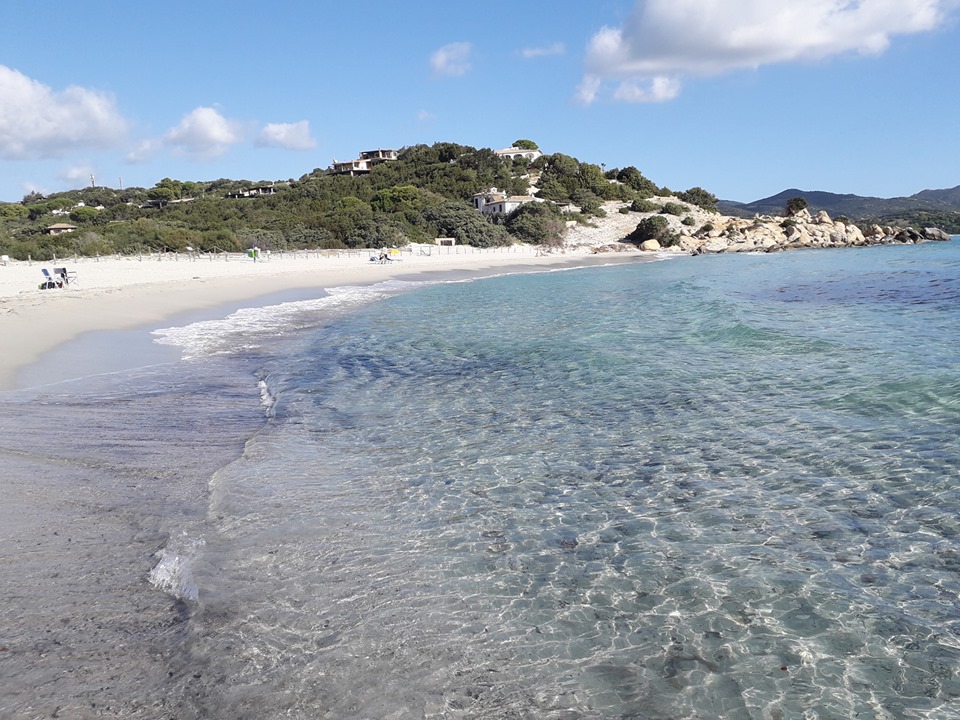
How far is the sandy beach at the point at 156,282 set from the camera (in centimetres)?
1490

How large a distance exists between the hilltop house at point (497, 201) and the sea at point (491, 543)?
59839mm

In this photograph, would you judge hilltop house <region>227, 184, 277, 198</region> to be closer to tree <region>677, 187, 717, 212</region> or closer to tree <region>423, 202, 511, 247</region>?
tree <region>423, 202, 511, 247</region>

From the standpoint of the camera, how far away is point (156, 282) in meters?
25.7

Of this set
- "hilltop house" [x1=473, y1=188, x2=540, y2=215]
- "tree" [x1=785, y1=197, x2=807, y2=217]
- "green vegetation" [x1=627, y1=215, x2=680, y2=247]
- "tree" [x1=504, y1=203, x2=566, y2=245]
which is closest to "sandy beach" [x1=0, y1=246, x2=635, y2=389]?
"tree" [x1=504, y1=203, x2=566, y2=245]

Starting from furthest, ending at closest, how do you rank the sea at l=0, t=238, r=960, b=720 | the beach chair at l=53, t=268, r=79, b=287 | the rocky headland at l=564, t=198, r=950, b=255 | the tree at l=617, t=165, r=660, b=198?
→ 1. the tree at l=617, t=165, r=660, b=198
2. the rocky headland at l=564, t=198, r=950, b=255
3. the beach chair at l=53, t=268, r=79, b=287
4. the sea at l=0, t=238, r=960, b=720

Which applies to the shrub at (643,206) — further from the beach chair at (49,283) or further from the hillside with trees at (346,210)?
the beach chair at (49,283)

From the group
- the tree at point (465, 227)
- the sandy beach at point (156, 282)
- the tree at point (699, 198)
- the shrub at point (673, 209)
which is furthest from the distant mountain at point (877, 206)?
the sandy beach at point (156, 282)

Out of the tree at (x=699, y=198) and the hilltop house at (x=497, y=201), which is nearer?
the hilltop house at (x=497, y=201)

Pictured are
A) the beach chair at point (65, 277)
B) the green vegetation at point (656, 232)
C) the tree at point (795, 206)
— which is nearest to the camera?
the beach chair at point (65, 277)

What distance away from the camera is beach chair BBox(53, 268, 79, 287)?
74.5ft

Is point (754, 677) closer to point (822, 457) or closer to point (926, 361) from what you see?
point (822, 457)

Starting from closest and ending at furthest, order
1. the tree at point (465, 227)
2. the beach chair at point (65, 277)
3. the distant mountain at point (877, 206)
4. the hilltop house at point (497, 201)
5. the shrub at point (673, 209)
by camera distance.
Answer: the beach chair at point (65, 277) → the tree at point (465, 227) → the hilltop house at point (497, 201) → the shrub at point (673, 209) → the distant mountain at point (877, 206)

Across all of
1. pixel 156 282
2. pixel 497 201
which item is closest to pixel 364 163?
pixel 497 201

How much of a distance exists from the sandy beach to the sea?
5.51 meters
